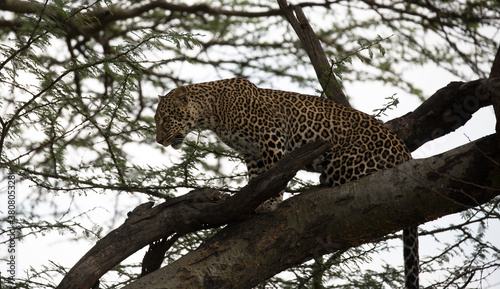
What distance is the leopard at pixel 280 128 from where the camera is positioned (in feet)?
22.5

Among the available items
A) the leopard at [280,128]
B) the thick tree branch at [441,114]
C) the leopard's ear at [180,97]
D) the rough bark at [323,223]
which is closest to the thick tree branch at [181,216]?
the rough bark at [323,223]

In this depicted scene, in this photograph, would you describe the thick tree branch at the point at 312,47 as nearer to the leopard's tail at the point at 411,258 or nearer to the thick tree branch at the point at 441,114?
the thick tree branch at the point at 441,114

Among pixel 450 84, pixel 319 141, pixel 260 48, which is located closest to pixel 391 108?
pixel 450 84

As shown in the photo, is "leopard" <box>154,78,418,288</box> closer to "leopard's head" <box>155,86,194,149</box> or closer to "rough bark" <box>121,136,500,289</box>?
"leopard's head" <box>155,86,194,149</box>

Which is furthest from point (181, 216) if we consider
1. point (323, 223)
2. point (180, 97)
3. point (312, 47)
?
point (312, 47)

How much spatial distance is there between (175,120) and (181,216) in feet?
5.63

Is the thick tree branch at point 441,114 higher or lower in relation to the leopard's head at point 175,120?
lower

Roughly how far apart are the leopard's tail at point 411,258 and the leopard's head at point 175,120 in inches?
120

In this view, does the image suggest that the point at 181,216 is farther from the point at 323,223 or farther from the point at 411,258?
the point at 411,258

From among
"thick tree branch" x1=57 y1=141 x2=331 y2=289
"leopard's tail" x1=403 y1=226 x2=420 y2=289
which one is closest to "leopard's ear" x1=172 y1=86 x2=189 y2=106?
"thick tree branch" x1=57 y1=141 x2=331 y2=289

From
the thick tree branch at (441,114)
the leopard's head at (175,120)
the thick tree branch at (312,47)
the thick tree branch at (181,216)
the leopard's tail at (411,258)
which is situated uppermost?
the thick tree branch at (312,47)

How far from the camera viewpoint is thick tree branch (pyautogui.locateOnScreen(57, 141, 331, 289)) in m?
5.88

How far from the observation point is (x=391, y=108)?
7844 mm

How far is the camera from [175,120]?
25.5ft
